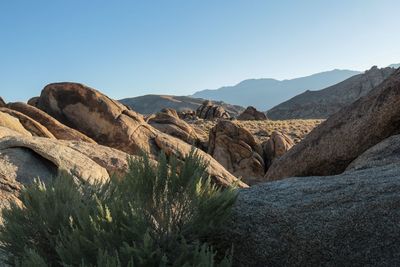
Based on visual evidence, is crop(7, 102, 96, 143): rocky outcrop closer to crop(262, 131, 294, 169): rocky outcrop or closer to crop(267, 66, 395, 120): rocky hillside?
crop(262, 131, 294, 169): rocky outcrop

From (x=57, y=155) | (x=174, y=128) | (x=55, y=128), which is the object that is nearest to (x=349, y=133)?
(x=57, y=155)

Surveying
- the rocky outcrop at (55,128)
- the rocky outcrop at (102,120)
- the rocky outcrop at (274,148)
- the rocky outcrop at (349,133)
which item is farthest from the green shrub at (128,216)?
the rocky outcrop at (274,148)

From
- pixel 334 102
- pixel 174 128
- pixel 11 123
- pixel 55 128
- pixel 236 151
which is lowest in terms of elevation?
pixel 236 151

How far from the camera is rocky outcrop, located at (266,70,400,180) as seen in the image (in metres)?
10.1

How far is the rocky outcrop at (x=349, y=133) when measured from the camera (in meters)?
10.1

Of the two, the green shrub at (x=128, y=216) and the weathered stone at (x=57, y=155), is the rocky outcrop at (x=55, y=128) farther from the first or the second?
the green shrub at (x=128, y=216)

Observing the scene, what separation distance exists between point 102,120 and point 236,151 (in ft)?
43.6

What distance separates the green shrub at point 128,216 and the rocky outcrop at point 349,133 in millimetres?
6078

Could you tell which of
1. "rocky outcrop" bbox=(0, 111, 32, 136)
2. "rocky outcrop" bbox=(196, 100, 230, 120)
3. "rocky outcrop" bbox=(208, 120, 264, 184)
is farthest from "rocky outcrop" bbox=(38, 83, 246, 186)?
"rocky outcrop" bbox=(196, 100, 230, 120)

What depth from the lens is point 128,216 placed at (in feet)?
14.4

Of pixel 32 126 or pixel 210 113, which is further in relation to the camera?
pixel 210 113

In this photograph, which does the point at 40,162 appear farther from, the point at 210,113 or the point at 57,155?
the point at 210,113

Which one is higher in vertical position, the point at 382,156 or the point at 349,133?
the point at 349,133

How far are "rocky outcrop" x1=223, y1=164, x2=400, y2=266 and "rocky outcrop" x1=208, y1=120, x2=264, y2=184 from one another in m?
22.0
